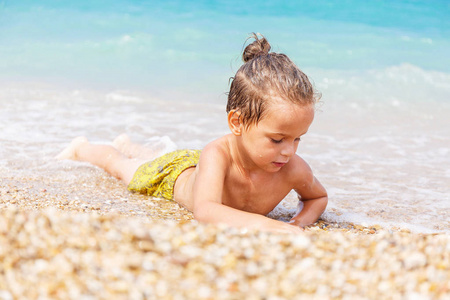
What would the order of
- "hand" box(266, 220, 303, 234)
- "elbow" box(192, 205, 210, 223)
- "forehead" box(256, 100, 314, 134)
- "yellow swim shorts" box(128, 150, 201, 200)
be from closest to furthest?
"hand" box(266, 220, 303, 234) → "elbow" box(192, 205, 210, 223) → "forehead" box(256, 100, 314, 134) → "yellow swim shorts" box(128, 150, 201, 200)

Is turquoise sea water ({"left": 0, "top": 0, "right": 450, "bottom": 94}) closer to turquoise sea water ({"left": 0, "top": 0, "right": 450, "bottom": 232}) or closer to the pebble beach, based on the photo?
turquoise sea water ({"left": 0, "top": 0, "right": 450, "bottom": 232})

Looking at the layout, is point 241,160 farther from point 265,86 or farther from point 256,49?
point 256,49

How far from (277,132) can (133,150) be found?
9.21 feet

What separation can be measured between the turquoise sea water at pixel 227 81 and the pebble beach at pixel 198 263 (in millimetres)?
1878

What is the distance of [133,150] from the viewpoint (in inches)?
211

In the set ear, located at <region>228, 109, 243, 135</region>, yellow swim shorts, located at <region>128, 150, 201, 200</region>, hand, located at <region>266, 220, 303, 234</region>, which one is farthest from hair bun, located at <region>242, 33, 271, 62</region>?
hand, located at <region>266, 220, 303, 234</region>

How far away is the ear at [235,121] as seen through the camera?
314cm

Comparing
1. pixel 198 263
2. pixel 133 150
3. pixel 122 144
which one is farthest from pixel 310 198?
pixel 122 144

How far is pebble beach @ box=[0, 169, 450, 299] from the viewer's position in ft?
4.75

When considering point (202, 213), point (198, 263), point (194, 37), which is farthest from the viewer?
point (194, 37)

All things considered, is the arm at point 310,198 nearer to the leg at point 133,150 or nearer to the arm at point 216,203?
the arm at point 216,203

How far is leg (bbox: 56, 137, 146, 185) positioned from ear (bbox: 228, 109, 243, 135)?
63.7 inches

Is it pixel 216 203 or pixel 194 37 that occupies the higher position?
pixel 194 37

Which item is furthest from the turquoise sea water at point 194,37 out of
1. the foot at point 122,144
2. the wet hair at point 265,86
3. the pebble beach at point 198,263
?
the pebble beach at point 198,263
